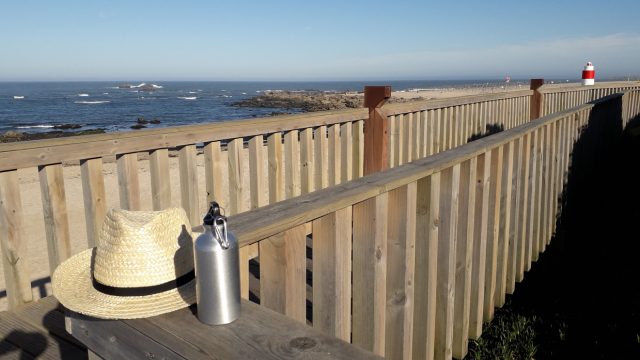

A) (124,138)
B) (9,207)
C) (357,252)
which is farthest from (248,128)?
(357,252)

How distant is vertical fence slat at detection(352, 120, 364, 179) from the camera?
442cm

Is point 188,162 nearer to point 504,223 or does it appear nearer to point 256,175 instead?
point 256,175

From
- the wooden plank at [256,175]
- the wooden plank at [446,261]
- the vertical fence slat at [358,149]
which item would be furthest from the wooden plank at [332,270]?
the vertical fence slat at [358,149]

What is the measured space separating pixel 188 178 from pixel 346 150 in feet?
5.23

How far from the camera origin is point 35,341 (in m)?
2.00

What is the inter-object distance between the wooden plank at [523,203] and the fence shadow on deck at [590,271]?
0.48 metres

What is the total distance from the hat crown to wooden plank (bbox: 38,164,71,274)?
138cm

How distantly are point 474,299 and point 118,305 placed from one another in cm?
206

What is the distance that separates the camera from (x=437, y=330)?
7.77 feet

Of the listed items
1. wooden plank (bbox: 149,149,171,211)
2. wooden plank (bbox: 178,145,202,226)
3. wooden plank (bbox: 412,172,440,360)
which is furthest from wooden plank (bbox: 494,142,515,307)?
wooden plank (bbox: 149,149,171,211)

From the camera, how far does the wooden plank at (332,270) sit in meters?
1.61

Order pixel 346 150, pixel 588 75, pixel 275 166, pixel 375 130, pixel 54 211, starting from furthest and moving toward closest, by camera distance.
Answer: pixel 588 75
pixel 375 130
pixel 346 150
pixel 275 166
pixel 54 211

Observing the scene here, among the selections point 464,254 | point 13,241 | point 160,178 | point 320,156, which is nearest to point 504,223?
point 464,254

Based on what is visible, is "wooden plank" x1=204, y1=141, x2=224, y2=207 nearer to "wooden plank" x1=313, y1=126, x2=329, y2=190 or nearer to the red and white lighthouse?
Answer: "wooden plank" x1=313, y1=126, x2=329, y2=190
